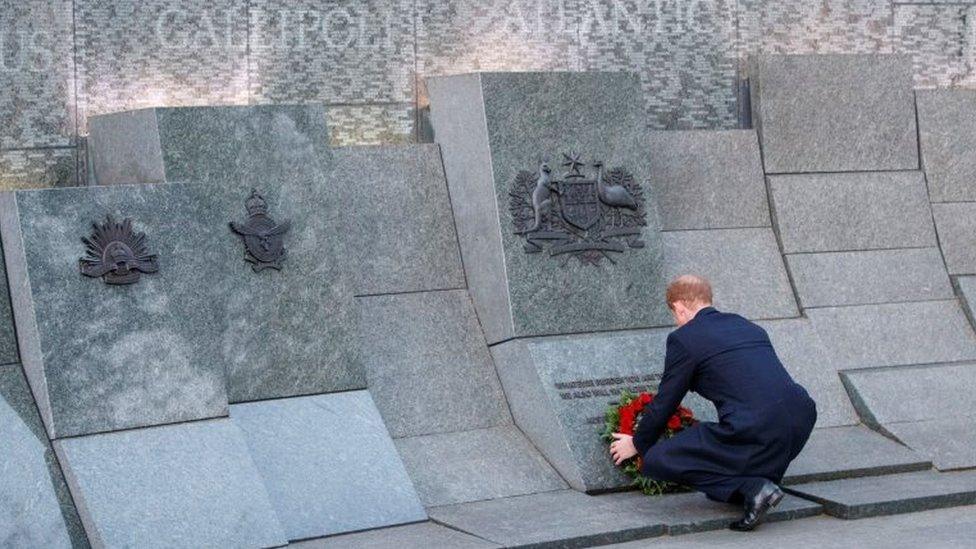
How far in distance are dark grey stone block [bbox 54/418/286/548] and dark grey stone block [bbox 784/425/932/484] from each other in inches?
122

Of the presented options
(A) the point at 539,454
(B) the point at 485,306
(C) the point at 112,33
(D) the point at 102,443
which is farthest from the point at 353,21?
(D) the point at 102,443

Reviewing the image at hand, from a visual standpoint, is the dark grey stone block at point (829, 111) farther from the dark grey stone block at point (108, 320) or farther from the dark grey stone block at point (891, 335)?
the dark grey stone block at point (108, 320)

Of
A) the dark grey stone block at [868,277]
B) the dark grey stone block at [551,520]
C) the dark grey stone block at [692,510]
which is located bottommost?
the dark grey stone block at [692,510]

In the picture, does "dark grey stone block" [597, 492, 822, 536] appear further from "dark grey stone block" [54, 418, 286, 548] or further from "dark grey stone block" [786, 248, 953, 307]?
"dark grey stone block" [786, 248, 953, 307]

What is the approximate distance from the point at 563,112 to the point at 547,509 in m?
2.65

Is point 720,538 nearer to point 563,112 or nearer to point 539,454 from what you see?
point 539,454

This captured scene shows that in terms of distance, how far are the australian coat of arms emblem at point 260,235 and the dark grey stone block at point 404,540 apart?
5.43ft

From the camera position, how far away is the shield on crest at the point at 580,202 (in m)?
9.34

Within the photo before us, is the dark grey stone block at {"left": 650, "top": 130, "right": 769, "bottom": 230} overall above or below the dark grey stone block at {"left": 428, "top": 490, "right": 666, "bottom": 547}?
above

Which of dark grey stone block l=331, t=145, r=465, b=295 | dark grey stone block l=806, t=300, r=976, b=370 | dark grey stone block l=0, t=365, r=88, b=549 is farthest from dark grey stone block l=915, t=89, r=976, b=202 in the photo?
dark grey stone block l=0, t=365, r=88, b=549

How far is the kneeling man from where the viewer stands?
7.59 meters

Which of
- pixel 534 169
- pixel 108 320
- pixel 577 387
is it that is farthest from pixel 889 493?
pixel 108 320

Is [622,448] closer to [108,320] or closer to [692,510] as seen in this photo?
[692,510]

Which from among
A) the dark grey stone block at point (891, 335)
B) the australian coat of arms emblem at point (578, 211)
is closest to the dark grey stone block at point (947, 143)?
the dark grey stone block at point (891, 335)
